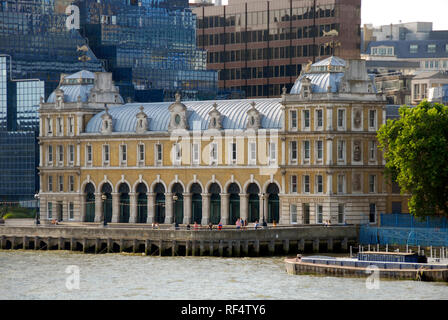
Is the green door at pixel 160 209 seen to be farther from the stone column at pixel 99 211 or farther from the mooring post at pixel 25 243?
the mooring post at pixel 25 243

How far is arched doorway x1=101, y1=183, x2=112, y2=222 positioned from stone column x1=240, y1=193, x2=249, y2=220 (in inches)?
729

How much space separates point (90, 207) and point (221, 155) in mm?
19490

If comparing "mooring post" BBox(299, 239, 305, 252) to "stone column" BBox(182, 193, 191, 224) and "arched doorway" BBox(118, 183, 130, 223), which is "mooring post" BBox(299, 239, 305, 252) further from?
"arched doorway" BBox(118, 183, 130, 223)

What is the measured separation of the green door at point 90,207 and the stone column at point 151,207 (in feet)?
26.5

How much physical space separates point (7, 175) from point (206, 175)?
44.5 meters

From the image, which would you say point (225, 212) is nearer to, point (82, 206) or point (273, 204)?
point (273, 204)

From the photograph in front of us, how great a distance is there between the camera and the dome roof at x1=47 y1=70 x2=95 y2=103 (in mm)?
175750

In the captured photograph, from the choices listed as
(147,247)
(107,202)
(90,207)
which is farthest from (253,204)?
→ (90,207)

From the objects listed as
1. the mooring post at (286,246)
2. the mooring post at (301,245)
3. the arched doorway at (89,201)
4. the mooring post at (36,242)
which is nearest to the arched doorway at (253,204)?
the mooring post at (301,245)

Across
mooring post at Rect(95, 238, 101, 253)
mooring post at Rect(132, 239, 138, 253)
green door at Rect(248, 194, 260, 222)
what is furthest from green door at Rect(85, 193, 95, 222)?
mooring post at Rect(132, 239, 138, 253)

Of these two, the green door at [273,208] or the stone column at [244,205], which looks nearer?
the green door at [273,208]

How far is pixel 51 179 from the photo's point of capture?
576ft

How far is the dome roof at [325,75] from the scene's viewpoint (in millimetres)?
155750

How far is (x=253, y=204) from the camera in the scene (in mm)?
158875
